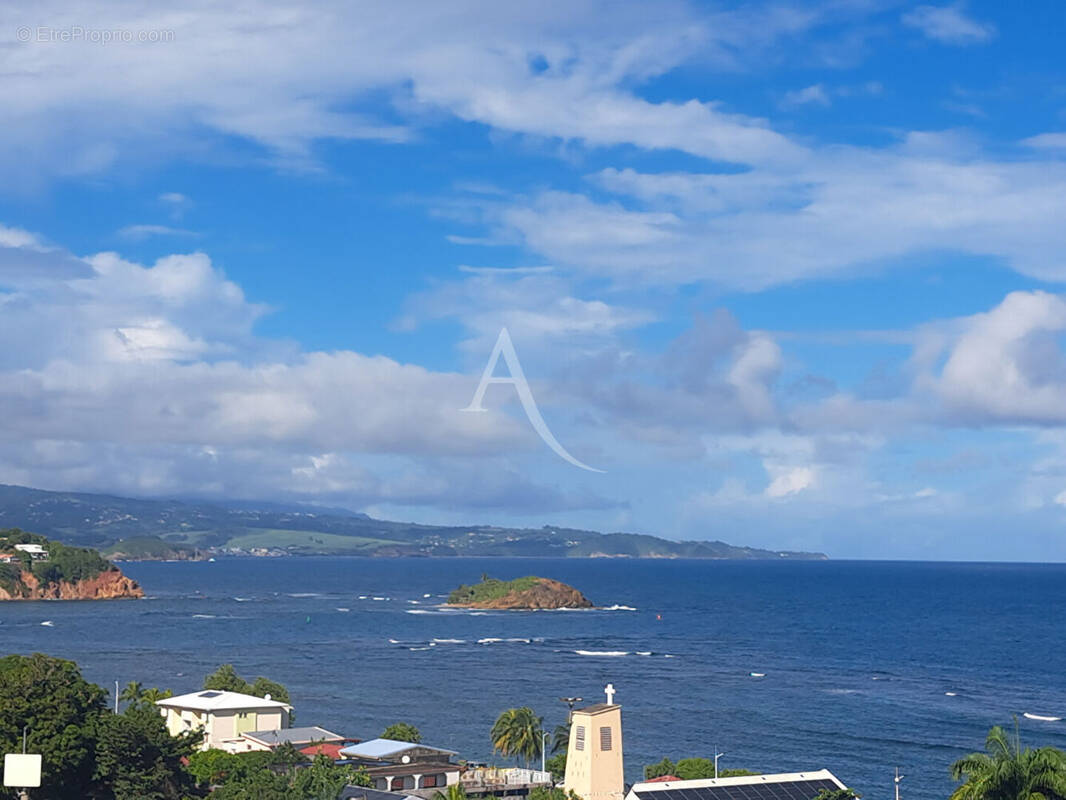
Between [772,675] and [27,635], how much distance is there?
3263 inches

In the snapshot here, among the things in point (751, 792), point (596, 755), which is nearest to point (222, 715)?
point (596, 755)

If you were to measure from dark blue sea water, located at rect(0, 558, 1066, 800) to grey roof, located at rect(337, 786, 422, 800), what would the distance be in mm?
21704

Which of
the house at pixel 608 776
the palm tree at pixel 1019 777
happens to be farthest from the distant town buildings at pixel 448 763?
the palm tree at pixel 1019 777

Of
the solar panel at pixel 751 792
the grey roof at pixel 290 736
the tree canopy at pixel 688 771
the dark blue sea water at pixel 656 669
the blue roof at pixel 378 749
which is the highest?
the solar panel at pixel 751 792

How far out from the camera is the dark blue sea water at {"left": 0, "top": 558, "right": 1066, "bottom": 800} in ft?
258

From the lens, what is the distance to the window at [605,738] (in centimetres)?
3953

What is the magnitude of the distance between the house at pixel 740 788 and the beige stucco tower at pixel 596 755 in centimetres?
84

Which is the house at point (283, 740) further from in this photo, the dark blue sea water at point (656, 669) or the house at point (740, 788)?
the house at point (740, 788)

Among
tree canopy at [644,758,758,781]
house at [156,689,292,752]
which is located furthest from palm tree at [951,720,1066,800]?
house at [156,689,292,752]

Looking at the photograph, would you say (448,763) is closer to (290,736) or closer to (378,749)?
(378,749)

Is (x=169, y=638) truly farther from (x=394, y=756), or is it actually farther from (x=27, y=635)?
(x=394, y=756)

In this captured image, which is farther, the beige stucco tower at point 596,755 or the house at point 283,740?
the house at point 283,740

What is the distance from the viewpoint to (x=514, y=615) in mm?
185375

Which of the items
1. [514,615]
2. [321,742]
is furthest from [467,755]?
[514,615]
